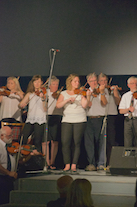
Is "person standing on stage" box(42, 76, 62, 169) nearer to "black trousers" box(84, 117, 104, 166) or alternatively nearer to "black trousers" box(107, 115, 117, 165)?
"black trousers" box(84, 117, 104, 166)

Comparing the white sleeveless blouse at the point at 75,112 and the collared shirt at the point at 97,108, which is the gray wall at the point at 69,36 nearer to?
the collared shirt at the point at 97,108

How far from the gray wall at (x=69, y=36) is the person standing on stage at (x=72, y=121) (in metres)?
0.47

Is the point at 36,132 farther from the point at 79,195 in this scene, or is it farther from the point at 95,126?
the point at 79,195

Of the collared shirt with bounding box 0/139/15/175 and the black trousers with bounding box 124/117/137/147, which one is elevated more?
the black trousers with bounding box 124/117/137/147

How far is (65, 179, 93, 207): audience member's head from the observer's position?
2.45 m

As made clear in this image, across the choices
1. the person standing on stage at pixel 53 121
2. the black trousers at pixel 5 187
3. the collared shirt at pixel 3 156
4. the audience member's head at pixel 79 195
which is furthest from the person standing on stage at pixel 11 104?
the audience member's head at pixel 79 195

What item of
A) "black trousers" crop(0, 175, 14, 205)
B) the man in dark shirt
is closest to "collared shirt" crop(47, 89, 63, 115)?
"black trousers" crop(0, 175, 14, 205)

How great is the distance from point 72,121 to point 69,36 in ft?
4.16

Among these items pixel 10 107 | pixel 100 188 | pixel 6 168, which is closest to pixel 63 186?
pixel 100 188

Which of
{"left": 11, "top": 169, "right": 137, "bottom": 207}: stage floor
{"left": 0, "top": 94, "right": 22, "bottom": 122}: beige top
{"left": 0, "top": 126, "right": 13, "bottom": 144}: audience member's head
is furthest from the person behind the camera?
{"left": 0, "top": 94, "right": 22, "bottom": 122}: beige top

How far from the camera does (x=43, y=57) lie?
421 cm

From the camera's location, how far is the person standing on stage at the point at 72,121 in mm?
3656

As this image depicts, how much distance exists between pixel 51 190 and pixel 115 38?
218 centimetres

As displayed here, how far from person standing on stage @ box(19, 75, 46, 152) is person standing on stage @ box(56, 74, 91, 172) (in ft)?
0.92
